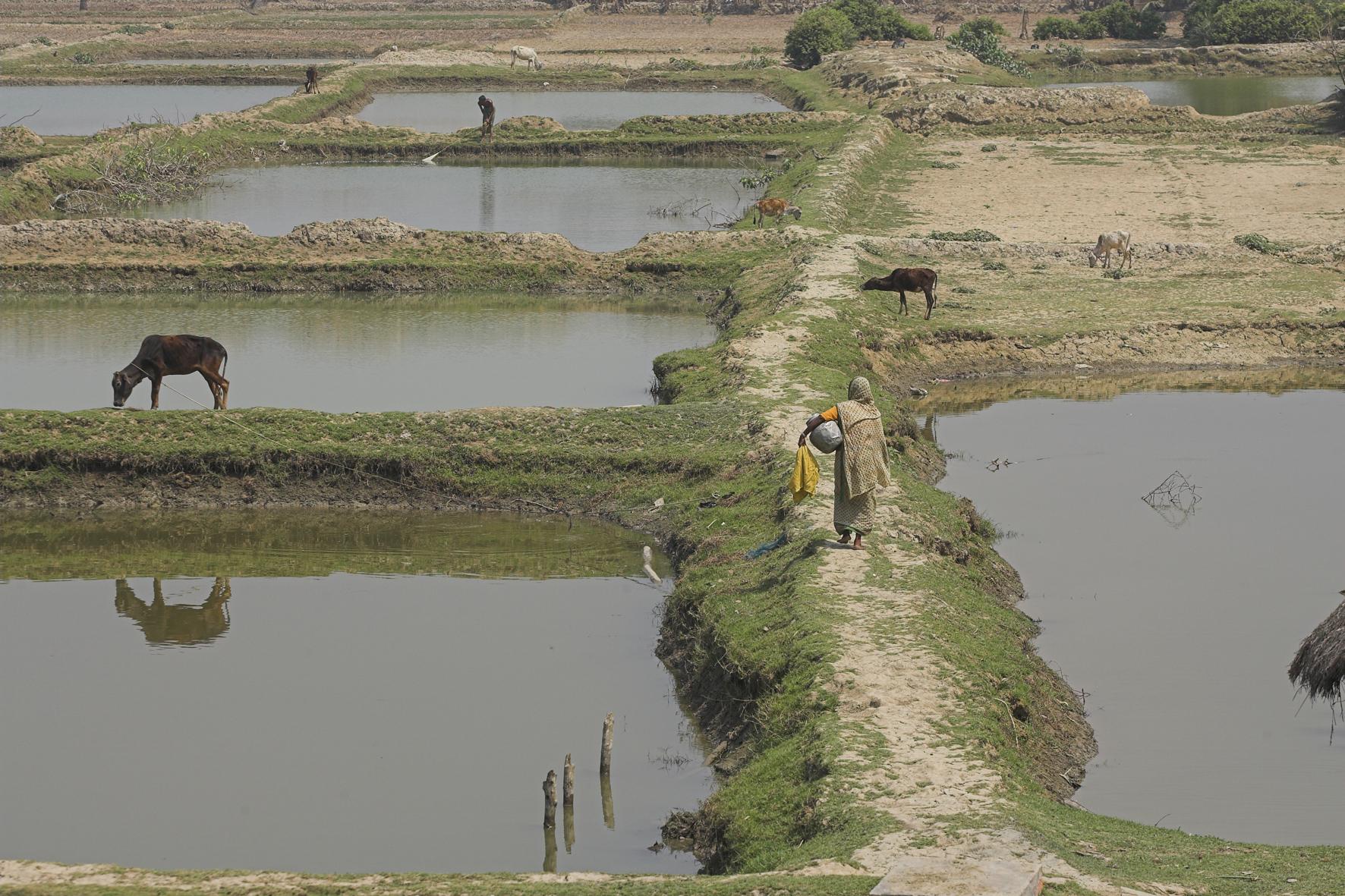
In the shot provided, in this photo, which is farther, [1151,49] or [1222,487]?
[1151,49]

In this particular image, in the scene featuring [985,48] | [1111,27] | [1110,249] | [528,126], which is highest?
[1111,27]

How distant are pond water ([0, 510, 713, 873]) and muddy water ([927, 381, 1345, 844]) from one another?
2865mm

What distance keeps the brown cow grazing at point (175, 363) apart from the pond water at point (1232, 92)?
106 ft

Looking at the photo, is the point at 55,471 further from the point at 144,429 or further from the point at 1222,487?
the point at 1222,487

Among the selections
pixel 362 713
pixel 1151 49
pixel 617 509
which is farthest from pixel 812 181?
pixel 1151 49

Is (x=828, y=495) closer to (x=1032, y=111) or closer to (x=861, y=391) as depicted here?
(x=861, y=391)

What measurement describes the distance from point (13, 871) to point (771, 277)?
15.4 metres

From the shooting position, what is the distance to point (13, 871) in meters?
8.06

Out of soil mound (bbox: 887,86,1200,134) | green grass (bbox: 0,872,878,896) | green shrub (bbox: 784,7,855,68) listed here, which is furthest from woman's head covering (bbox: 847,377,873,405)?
green shrub (bbox: 784,7,855,68)

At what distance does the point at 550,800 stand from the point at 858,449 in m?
3.74

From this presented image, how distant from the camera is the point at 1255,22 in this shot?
56844 mm

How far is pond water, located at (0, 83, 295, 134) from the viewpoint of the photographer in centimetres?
3947

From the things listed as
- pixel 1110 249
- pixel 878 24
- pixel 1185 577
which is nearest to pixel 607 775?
pixel 1185 577

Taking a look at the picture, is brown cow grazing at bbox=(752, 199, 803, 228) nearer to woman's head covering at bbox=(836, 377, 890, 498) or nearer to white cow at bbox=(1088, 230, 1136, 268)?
white cow at bbox=(1088, 230, 1136, 268)
